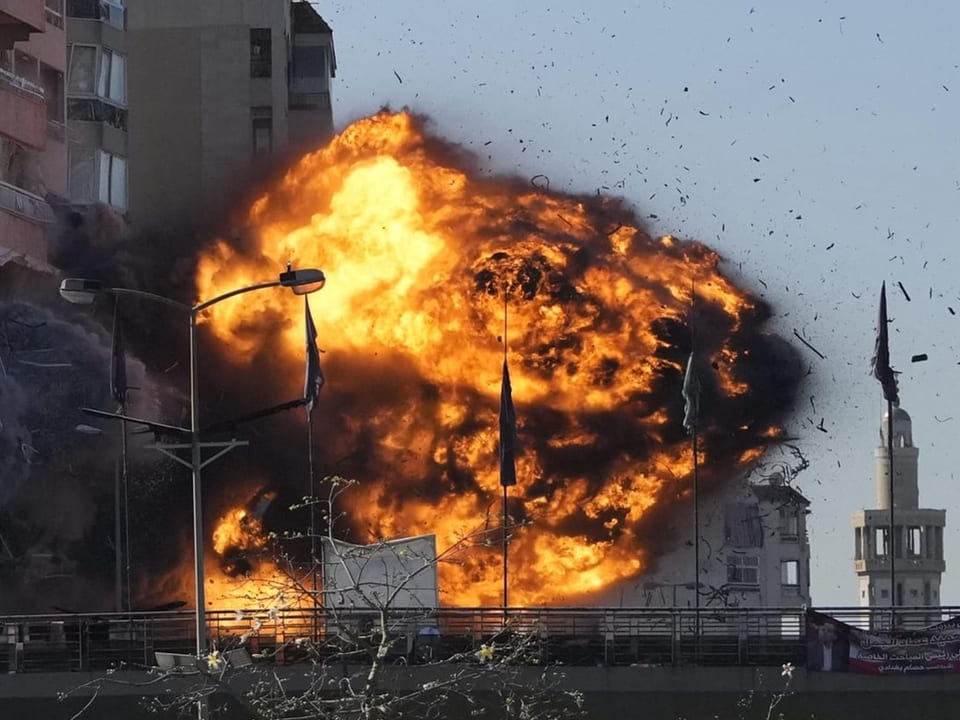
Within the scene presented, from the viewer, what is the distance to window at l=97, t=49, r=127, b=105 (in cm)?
11588

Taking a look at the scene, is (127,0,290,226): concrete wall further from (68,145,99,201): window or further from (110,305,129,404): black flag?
(110,305,129,404): black flag

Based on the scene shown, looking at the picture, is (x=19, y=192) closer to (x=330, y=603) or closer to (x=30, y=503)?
(x=30, y=503)

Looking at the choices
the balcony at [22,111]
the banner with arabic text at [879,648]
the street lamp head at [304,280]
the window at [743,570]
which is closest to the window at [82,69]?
the balcony at [22,111]

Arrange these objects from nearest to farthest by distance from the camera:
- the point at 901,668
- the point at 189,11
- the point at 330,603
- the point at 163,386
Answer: the point at 901,668 → the point at 330,603 → the point at 163,386 → the point at 189,11

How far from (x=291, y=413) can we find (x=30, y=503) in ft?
35.1

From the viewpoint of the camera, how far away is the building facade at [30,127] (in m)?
101

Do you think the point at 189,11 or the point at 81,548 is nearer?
the point at 81,548

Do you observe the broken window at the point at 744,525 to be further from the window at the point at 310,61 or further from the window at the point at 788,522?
the window at the point at 310,61

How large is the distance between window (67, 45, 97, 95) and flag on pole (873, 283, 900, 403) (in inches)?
1393

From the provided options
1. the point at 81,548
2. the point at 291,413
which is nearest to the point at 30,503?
the point at 81,548

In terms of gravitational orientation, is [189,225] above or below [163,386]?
above

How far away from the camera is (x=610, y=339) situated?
10425 cm

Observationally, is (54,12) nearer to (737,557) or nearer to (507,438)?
(507,438)

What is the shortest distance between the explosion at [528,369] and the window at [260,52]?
60.5 feet
